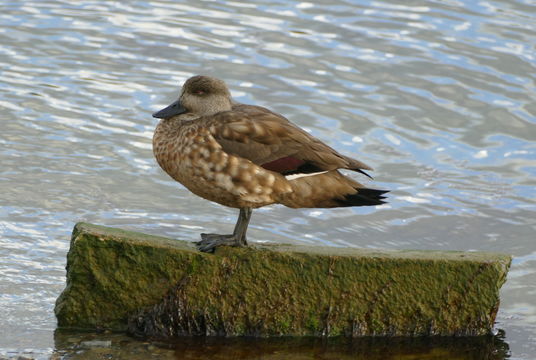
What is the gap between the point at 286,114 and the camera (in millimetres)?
11844

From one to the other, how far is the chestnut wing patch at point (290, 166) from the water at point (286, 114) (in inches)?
68.5

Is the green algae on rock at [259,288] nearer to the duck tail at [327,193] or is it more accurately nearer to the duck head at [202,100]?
the duck tail at [327,193]

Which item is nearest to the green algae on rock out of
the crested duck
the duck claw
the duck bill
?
the duck claw

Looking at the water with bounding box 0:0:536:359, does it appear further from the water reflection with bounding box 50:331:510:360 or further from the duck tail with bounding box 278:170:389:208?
the duck tail with bounding box 278:170:389:208

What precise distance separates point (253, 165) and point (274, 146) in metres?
0.18

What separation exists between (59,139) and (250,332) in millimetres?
4891

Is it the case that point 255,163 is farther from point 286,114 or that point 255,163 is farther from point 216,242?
point 286,114

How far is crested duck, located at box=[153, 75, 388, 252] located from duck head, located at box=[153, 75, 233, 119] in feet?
0.48

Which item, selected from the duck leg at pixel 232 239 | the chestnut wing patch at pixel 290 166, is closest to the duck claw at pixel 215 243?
the duck leg at pixel 232 239

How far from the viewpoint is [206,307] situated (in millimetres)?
6586

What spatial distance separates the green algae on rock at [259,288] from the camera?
6492 mm

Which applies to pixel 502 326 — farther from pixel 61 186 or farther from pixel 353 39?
pixel 353 39

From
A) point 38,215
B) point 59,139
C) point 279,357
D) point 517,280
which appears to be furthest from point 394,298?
point 59,139

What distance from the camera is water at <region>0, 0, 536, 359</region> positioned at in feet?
29.8
